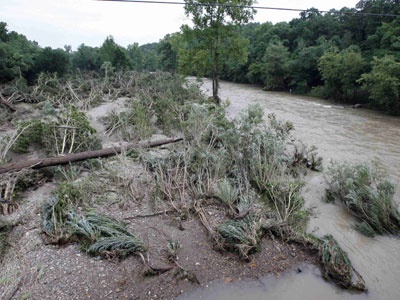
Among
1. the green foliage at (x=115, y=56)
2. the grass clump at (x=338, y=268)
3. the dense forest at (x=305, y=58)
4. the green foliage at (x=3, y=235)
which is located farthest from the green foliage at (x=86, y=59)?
the grass clump at (x=338, y=268)

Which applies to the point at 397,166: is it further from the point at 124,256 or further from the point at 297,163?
the point at 124,256

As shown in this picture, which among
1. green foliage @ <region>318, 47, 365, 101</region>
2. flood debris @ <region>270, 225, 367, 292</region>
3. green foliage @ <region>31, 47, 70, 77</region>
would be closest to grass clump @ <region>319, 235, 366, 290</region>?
flood debris @ <region>270, 225, 367, 292</region>

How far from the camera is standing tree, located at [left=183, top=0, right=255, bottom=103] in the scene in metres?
17.2

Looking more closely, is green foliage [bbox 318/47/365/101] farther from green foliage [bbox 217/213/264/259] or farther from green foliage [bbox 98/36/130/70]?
green foliage [bbox 217/213/264/259]

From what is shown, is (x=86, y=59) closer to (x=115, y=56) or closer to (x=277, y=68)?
(x=115, y=56)

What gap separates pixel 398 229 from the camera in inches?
203

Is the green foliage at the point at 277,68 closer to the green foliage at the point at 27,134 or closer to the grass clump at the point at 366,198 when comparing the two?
the grass clump at the point at 366,198

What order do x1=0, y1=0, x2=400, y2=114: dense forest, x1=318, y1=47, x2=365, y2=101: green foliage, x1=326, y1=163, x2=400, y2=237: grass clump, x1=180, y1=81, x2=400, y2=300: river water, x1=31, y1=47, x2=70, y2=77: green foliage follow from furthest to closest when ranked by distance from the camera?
x1=318, y1=47, x2=365, y2=101: green foliage → x1=31, y1=47, x2=70, y2=77: green foliage → x1=0, y1=0, x2=400, y2=114: dense forest → x1=326, y1=163, x2=400, y2=237: grass clump → x1=180, y1=81, x2=400, y2=300: river water

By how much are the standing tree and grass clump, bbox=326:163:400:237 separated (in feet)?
44.0

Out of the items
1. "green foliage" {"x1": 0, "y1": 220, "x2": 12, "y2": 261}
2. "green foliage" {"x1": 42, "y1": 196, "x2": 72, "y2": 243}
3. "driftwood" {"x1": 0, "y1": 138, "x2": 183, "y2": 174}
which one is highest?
"driftwood" {"x1": 0, "y1": 138, "x2": 183, "y2": 174}

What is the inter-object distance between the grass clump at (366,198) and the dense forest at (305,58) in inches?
192

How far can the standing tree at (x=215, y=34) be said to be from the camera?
17203 mm

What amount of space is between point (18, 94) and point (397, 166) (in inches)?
761

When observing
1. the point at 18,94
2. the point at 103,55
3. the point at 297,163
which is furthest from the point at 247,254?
the point at 103,55
